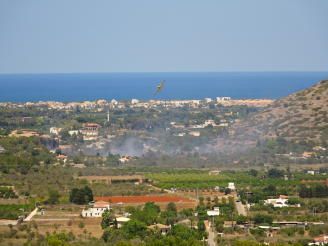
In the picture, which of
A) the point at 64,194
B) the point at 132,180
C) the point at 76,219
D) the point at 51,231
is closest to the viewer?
the point at 51,231

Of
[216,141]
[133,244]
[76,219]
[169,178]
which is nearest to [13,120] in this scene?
[216,141]

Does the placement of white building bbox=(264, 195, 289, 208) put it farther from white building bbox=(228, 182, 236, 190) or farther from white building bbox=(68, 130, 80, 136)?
white building bbox=(68, 130, 80, 136)

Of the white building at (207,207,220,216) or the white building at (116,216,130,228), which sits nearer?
the white building at (116,216,130,228)

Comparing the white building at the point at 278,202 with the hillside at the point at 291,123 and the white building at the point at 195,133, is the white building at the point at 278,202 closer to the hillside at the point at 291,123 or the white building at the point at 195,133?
the hillside at the point at 291,123

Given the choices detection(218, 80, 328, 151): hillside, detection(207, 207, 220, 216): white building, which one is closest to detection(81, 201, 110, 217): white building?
detection(207, 207, 220, 216): white building

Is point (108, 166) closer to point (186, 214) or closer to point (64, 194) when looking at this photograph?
point (64, 194)

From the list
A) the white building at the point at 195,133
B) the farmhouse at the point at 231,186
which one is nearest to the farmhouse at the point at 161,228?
the farmhouse at the point at 231,186

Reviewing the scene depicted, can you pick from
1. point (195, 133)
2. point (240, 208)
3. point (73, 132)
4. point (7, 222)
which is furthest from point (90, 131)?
point (7, 222)

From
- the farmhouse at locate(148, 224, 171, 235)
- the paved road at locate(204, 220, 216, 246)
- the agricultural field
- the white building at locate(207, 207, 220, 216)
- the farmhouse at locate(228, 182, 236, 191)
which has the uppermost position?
the farmhouse at locate(148, 224, 171, 235)
